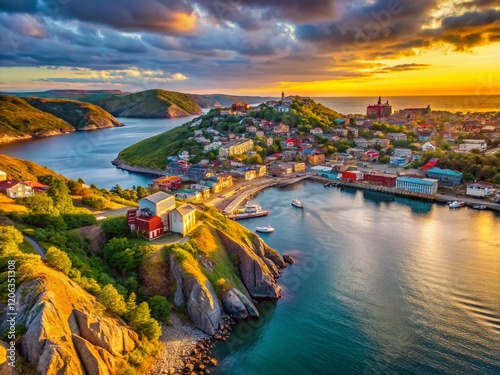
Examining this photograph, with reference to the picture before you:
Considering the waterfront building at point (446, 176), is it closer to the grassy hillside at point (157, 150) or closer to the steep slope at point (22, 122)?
the grassy hillside at point (157, 150)

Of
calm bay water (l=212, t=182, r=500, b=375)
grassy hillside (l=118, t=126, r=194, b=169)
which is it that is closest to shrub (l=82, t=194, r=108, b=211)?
calm bay water (l=212, t=182, r=500, b=375)

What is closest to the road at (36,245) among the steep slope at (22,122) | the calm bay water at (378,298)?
the calm bay water at (378,298)

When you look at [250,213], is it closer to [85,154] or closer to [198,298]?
[198,298]

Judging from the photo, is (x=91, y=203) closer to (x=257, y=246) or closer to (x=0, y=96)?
(x=257, y=246)

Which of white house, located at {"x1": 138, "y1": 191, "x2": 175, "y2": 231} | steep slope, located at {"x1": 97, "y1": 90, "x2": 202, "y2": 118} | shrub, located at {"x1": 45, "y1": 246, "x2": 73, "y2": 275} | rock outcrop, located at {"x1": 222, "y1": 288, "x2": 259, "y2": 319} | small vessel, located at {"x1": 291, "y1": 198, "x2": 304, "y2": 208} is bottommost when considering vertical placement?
rock outcrop, located at {"x1": 222, "y1": 288, "x2": 259, "y2": 319}

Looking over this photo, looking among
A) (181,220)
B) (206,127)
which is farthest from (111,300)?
(206,127)

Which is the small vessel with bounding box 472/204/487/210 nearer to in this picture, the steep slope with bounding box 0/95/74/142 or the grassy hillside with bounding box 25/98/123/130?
the steep slope with bounding box 0/95/74/142

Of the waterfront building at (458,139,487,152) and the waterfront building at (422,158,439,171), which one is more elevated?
the waterfront building at (458,139,487,152)
